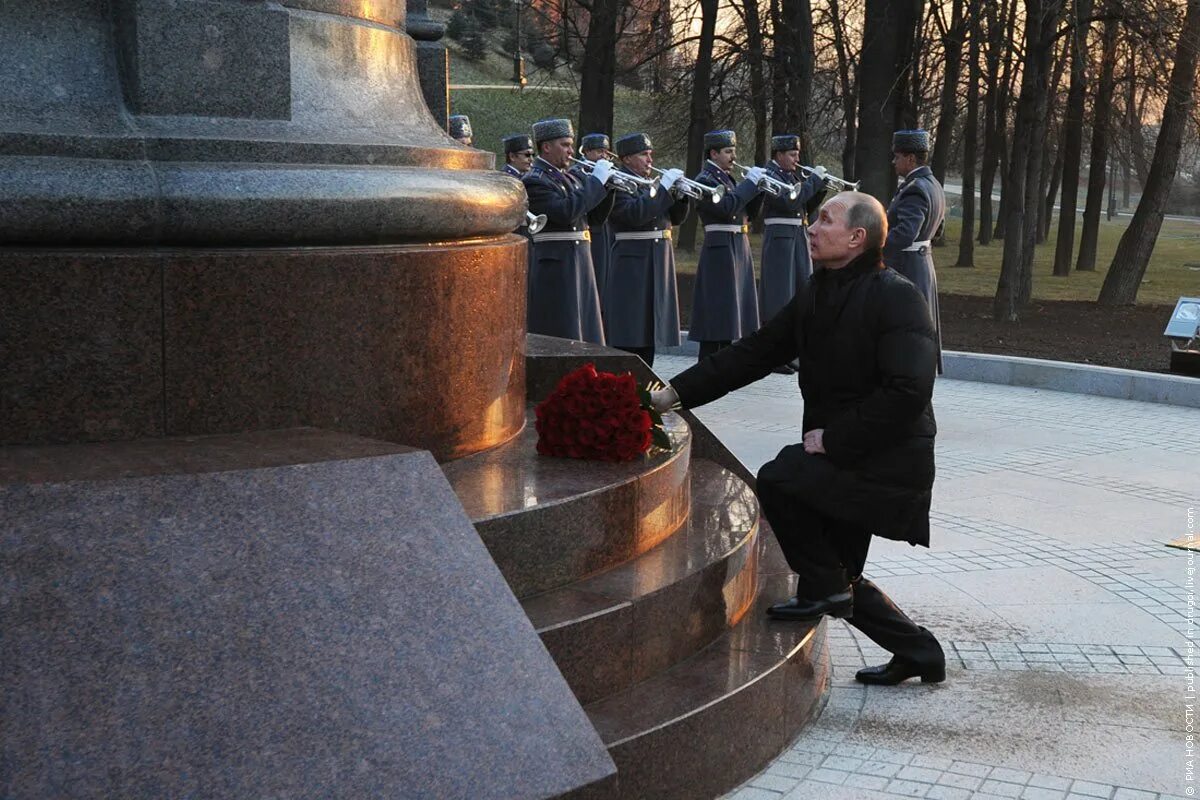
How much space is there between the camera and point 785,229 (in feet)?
44.8

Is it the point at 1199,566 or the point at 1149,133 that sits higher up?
the point at 1149,133

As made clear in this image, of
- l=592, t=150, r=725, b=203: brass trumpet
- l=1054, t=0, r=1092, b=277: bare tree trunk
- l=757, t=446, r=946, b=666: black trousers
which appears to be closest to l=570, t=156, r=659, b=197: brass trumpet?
l=592, t=150, r=725, b=203: brass trumpet

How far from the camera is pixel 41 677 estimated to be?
2877 millimetres

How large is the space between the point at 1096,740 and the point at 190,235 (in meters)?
3.06

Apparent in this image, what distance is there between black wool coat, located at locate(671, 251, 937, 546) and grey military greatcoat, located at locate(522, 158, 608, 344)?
18.0ft

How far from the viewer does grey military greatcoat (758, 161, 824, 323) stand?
533 inches

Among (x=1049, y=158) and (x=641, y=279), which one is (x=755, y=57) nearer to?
(x=1049, y=158)

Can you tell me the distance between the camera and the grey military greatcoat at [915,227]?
11.2 m

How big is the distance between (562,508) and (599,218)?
678 cm

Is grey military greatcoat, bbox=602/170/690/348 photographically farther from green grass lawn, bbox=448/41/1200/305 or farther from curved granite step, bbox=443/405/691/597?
green grass lawn, bbox=448/41/1200/305

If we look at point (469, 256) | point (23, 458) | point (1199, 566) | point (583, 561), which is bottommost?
point (1199, 566)

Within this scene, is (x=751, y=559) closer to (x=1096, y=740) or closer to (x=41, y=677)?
(x=1096, y=740)

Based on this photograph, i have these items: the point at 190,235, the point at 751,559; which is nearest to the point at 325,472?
the point at 190,235

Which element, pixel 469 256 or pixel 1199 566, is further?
pixel 1199 566
